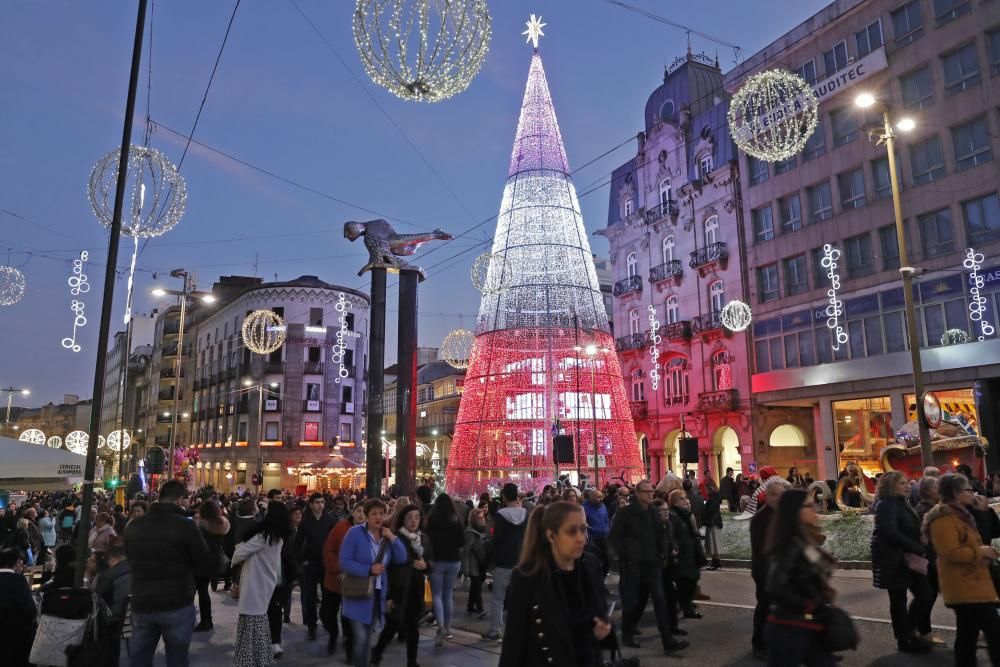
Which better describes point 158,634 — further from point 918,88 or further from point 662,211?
point 662,211

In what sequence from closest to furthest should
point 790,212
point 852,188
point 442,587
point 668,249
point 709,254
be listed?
1. point 442,587
2. point 852,188
3. point 790,212
4. point 709,254
5. point 668,249

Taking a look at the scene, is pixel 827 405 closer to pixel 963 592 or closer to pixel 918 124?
pixel 918 124

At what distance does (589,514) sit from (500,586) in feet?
11.3

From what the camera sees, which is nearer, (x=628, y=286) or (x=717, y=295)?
(x=717, y=295)

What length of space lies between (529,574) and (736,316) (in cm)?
2937

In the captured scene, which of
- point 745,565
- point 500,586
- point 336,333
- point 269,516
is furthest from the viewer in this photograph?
point 336,333

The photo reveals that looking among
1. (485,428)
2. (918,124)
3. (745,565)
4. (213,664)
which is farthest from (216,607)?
(918,124)

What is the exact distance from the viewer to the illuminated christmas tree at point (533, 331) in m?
23.1

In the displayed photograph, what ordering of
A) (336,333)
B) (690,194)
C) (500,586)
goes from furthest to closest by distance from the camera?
(336,333), (690,194), (500,586)

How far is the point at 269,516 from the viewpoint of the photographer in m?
6.61

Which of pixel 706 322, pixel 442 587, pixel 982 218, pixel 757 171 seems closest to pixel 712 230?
pixel 757 171

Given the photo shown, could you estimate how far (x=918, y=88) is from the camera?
2534 centimetres

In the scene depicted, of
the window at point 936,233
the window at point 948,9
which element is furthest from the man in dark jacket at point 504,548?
the window at point 948,9

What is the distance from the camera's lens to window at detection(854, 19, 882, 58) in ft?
87.6
